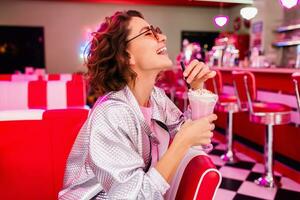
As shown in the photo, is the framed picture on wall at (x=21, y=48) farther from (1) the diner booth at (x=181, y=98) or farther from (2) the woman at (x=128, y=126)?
(2) the woman at (x=128, y=126)

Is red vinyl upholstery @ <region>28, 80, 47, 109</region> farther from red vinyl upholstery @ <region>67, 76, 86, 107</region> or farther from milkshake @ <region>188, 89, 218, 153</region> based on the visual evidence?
milkshake @ <region>188, 89, 218, 153</region>

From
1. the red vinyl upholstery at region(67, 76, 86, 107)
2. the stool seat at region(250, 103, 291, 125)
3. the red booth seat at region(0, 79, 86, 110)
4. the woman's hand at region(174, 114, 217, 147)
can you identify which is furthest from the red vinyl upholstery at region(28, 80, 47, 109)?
the stool seat at region(250, 103, 291, 125)

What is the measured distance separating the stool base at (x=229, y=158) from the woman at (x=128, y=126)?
2680 millimetres

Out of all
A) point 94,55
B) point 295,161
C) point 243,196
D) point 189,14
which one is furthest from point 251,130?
point 189,14

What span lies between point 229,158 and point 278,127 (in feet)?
2.20

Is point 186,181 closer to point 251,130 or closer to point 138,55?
point 138,55

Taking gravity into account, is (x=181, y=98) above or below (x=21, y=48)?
below

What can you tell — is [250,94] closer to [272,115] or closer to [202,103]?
[272,115]

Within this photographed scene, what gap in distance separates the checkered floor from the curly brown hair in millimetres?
1987

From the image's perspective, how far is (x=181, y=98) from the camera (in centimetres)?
543

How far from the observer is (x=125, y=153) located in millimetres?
922

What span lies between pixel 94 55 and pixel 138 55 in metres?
0.17

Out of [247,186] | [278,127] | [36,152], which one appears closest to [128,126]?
[36,152]

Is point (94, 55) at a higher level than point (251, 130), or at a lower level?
higher
